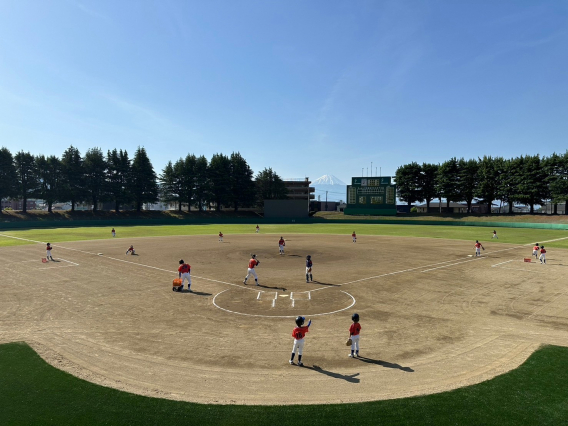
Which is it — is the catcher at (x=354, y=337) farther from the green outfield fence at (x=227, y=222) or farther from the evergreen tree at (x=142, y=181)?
the evergreen tree at (x=142, y=181)

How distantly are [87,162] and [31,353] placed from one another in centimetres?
10302

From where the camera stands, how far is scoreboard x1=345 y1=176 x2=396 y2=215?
92.6 m

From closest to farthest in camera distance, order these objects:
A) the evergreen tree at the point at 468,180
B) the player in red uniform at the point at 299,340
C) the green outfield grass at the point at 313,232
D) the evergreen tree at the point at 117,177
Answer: the player in red uniform at the point at 299,340 < the green outfield grass at the point at 313,232 < the evergreen tree at the point at 117,177 < the evergreen tree at the point at 468,180

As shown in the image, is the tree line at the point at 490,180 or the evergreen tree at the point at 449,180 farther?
the evergreen tree at the point at 449,180

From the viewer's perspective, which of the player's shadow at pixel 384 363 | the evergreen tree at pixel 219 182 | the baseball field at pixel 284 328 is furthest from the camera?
the evergreen tree at pixel 219 182

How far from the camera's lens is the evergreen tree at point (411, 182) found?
374 ft

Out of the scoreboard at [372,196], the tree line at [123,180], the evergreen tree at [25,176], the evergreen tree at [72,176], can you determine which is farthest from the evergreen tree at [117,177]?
the scoreboard at [372,196]

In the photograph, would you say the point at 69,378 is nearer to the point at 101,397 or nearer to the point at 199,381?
the point at 101,397

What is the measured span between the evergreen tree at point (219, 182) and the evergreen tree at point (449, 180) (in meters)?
68.8

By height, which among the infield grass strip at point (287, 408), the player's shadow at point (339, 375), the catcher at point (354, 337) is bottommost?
the player's shadow at point (339, 375)

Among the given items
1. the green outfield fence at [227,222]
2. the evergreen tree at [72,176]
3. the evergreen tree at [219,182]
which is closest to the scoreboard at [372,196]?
the green outfield fence at [227,222]

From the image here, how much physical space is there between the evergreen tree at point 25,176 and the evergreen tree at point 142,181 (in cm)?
2435

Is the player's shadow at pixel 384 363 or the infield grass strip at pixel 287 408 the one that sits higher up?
the infield grass strip at pixel 287 408

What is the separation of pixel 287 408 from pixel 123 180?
4295 inches
